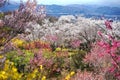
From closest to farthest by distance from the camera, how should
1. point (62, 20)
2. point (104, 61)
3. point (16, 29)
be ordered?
point (16, 29) < point (104, 61) < point (62, 20)

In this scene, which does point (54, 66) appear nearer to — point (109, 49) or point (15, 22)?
point (15, 22)

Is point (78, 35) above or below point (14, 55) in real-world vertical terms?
below

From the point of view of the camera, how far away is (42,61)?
1781 centimetres

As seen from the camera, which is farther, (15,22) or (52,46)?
(52,46)

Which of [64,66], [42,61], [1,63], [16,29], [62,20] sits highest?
[16,29]

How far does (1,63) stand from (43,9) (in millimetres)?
2170

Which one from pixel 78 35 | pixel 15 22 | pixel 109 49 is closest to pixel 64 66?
pixel 15 22

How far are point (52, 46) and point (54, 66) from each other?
629 inches

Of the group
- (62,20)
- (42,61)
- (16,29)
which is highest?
(16,29)

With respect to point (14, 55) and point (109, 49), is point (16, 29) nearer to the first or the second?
point (109, 49)

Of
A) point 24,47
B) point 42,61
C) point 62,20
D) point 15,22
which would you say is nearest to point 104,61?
point 42,61

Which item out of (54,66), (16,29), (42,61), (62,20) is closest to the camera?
(16,29)

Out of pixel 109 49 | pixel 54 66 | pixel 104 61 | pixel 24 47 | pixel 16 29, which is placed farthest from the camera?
pixel 24 47

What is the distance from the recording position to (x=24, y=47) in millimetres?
37656
